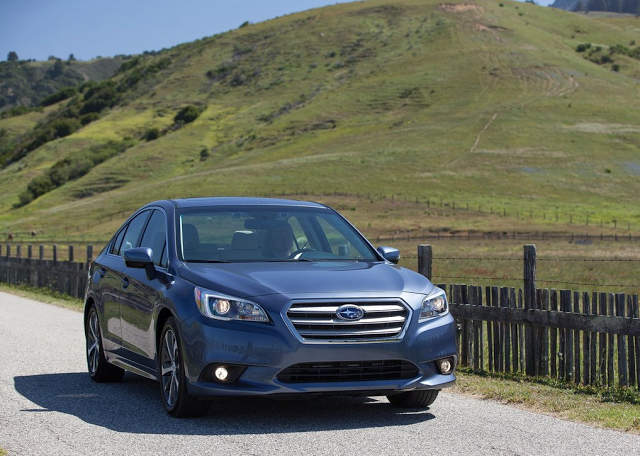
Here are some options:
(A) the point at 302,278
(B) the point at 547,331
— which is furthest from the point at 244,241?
(B) the point at 547,331

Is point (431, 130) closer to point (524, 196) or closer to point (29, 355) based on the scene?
point (524, 196)

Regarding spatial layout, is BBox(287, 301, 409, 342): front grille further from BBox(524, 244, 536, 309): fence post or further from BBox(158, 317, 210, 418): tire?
BBox(524, 244, 536, 309): fence post

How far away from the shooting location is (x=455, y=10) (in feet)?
573

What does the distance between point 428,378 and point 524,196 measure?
77.3 metres

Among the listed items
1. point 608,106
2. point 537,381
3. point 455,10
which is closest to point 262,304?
point 537,381

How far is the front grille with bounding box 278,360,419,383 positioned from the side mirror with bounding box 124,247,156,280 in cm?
173

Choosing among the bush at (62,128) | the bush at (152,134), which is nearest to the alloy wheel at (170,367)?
the bush at (152,134)

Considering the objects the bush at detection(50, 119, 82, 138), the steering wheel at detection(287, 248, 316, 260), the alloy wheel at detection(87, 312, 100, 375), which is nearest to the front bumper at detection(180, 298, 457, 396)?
the steering wheel at detection(287, 248, 316, 260)

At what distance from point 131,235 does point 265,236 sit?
1824 mm

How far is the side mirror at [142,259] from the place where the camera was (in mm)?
8836

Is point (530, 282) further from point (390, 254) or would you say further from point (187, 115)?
point (187, 115)

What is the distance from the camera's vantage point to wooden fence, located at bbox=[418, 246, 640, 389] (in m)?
9.93

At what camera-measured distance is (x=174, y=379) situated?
27.6 ft

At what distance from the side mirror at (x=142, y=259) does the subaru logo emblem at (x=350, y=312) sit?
189cm
